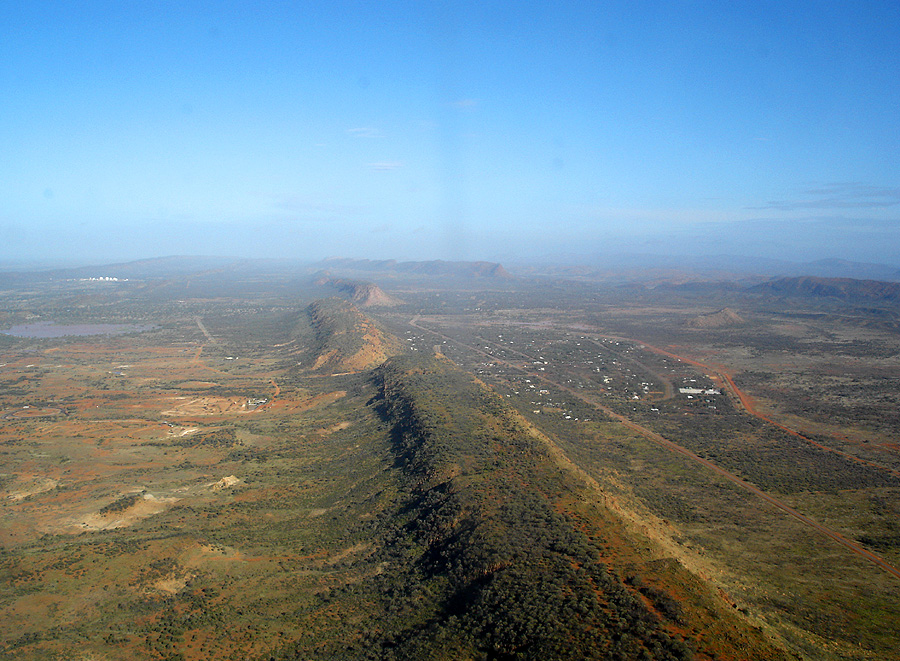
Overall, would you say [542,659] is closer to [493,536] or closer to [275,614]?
[493,536]

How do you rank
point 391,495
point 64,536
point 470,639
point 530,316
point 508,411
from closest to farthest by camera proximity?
point 470,639 < point 64,536 < point 391,495 < point 508,411 < point 530,316

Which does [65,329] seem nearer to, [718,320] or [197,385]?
[197,385]

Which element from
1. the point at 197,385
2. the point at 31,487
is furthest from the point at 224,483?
the point at 197,385

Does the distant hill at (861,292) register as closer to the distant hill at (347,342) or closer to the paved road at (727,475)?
the paved road at (727,475)

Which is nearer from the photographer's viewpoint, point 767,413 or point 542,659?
point 542,659

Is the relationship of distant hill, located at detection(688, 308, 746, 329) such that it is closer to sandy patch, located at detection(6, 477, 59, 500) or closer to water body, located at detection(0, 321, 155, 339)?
sandy patch, located at detection(6, 477, 59, 500)

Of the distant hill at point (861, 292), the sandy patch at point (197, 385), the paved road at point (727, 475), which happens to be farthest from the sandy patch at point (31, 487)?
the distant hill at point (861, 292)

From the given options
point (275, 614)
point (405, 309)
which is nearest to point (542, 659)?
point (275, 614)
